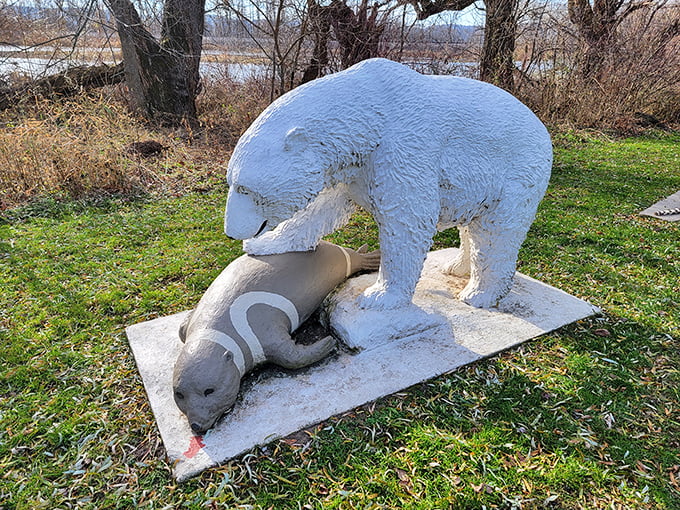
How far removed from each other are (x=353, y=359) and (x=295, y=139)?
4.25 ft

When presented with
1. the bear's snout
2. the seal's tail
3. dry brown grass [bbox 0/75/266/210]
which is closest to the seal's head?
the bear's snout

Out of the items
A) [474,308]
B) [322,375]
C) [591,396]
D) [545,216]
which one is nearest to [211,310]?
[322,375]

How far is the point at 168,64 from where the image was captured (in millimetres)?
8789

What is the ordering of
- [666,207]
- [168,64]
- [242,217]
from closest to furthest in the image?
[242,217], [666,207], [168,64]

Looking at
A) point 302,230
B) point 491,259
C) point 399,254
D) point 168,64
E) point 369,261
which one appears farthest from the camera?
point 168,64

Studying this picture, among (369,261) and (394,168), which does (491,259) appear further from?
(394,168)

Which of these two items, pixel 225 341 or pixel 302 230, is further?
pixel 302 230

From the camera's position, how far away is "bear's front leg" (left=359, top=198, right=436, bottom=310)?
2.44 m

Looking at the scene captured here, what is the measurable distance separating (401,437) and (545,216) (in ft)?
13.5

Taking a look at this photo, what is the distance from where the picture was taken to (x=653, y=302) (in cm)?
344

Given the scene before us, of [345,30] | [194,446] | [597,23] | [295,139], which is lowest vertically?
[194,446]

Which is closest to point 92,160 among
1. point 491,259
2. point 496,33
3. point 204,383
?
point 204,383

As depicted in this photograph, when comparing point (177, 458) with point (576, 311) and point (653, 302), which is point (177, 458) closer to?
point (576, 311)

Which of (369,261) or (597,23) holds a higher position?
(597,23)
